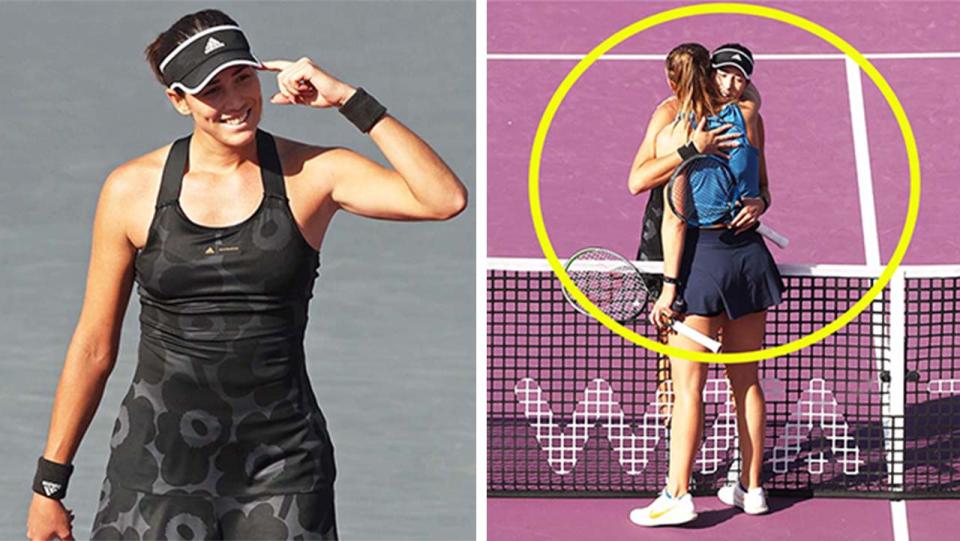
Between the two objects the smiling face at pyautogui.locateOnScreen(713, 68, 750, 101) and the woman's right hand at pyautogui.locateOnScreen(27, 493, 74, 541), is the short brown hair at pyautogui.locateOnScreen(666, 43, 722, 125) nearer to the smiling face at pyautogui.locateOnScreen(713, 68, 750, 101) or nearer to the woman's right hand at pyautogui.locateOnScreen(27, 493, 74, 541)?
the smiling face at pyautogui.locateOnScreen(713, 68, 750, 101)

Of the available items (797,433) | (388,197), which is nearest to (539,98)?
(797,433)

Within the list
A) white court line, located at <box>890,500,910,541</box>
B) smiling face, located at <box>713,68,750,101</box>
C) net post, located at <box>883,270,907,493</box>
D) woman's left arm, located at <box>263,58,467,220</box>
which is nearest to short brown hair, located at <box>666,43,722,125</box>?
smiling face, located at <box>713,68,750,101</box>

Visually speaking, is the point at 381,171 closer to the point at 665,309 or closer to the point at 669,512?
the point at 665,309

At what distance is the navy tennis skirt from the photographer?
31.5 feet

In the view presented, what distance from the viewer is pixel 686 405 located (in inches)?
380

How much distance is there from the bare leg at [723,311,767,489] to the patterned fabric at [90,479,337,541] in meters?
3.25

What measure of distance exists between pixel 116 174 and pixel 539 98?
28.7 feet

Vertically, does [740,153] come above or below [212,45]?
below

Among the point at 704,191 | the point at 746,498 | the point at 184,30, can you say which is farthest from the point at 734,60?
the point at 184,30

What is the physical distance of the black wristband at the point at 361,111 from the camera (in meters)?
6.73

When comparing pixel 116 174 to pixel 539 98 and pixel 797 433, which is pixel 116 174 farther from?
pixel 539 98

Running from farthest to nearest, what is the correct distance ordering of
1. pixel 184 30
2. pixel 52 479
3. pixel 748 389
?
pixel 748 389, pixel 52 479, pixel 184 30

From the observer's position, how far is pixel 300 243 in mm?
6590

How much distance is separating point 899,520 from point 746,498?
0.60 metres
